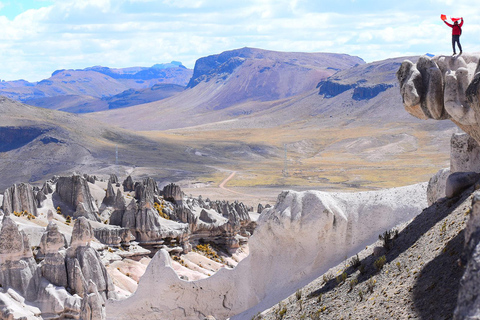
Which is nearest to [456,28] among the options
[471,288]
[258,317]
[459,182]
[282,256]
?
[459,182]

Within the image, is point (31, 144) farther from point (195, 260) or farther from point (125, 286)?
point (125, 286)

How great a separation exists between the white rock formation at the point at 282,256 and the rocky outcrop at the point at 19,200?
23.8 m

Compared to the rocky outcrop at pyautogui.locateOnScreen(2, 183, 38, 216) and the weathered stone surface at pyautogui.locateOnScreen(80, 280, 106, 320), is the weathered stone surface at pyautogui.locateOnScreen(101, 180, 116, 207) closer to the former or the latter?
the rocky outcrop at pyautogui.locateOnScreen(2, 183, 38, 216)

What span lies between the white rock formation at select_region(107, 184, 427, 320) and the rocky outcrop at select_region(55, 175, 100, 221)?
27062 mm

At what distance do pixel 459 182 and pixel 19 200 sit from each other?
3119 cm

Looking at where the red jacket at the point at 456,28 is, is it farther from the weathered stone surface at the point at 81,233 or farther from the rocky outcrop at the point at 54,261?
the rocky outcrop at the point at 54,261

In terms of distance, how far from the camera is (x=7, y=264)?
2566cm

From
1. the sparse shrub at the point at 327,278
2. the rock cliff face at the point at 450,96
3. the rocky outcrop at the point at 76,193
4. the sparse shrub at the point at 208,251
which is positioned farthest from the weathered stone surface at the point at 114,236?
the rock cliff face at the point at 450,96

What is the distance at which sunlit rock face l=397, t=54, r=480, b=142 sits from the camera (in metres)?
13.6

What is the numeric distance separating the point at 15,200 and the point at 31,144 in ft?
339

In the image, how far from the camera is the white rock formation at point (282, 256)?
56.1 feet

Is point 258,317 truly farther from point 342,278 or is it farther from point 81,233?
point 81,233

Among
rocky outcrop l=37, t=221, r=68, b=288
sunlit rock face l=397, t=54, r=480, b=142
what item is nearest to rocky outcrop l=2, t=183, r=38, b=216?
rocky outcrop l=37, t=221, r=68, b=288

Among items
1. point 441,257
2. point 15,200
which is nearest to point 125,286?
point 15,200
